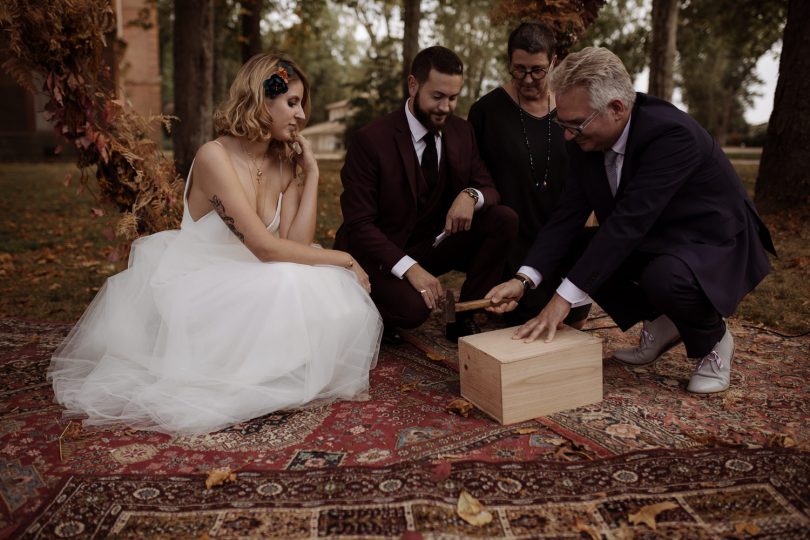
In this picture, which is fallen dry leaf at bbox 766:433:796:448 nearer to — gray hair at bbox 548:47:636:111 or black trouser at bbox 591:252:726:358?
black trouser at bbox 591:252:726:358

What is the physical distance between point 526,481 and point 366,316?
4.57 ft

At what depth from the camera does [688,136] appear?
3.35 metres

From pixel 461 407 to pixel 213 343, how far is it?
1307 millimetres

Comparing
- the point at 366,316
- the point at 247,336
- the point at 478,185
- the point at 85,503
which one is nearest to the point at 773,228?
the point at 478,185

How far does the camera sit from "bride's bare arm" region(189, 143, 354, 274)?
3.55 meters

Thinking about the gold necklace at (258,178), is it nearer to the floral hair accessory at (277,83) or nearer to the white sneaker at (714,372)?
the floral hair accessory at (277,83)

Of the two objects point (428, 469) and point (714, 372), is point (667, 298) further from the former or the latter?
point (428, 469)

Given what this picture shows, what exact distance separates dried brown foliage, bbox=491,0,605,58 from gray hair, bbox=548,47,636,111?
2.27 m

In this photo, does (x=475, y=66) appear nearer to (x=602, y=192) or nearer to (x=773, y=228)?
(x=773, y=228)

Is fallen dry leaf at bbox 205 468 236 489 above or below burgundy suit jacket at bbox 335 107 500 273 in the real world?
below

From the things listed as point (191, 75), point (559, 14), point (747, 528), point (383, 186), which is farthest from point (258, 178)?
point (191, 75)

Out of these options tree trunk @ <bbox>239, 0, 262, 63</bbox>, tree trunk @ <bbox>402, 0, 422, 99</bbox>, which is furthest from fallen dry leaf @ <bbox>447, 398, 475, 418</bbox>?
tree trunk @ <bbox>239, 0, 262, 63</bbox>

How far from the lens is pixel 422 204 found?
177 inches

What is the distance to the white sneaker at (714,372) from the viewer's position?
352 centimetres
